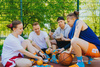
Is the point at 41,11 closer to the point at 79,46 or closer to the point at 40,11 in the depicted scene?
the point at 40,11

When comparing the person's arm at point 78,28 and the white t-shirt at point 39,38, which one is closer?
the person's arm at point 78,28

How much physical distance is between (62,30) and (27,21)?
203 centimetres

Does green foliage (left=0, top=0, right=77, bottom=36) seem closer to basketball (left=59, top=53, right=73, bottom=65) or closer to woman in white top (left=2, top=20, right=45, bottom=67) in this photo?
woman in white top (left=2, top=20, right=45, bottom=67)

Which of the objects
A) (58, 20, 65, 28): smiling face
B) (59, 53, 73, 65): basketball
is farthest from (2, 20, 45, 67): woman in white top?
(58, 20, 65, 28): smiling face

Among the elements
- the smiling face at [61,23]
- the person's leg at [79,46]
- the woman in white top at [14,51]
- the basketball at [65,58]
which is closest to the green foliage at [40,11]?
the smiling face at [61,23]

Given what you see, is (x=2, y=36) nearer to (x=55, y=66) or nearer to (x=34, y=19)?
(x=34, y=19)

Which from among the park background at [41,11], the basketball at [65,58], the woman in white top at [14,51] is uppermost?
the park background at [41,11]

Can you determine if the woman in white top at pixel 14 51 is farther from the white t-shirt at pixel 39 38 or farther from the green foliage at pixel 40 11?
the green foliage at pixel 40 11

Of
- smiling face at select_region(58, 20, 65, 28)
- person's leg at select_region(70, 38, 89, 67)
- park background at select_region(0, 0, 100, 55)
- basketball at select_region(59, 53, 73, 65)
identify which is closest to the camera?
person's leg at select_region(70, 38, 89, 67)

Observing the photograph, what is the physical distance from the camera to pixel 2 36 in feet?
15.4

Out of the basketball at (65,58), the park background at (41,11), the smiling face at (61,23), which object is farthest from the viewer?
the park background at (41,11)

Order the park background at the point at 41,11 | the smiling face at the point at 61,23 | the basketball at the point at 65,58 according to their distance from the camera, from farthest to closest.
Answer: the park background at the point at 41,11, the smiling face at the point at 61,23, the basketball at the point at 65,58

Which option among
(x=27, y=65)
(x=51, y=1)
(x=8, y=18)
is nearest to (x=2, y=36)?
(x=8, y=18)

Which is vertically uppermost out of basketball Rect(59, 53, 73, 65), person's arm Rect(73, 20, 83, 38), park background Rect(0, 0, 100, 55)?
park background Rect(0, 0, 100, 55)
